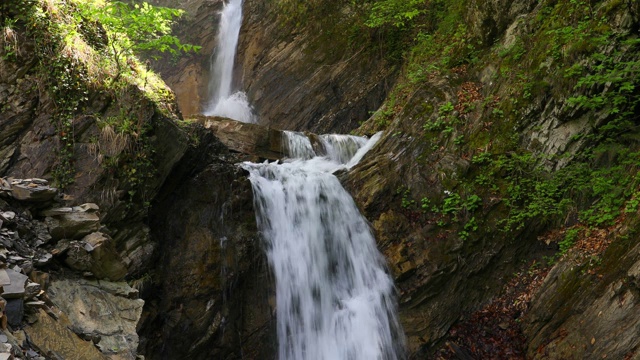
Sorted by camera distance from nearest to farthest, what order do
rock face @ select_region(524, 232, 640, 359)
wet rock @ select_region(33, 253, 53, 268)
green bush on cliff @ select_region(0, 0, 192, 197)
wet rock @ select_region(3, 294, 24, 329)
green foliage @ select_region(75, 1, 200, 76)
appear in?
1. wet rock @ select_region(3, 294, 24, 329)
2. wet rock @ select_region(33, 253, 53, 268)
3. rock face @ select_region(524, 232, 640, 359)
4. green bush on cliff @ select_region(0, 0, 192, 197)
5. green foliage @ select_region(75, 1, 200, 76)

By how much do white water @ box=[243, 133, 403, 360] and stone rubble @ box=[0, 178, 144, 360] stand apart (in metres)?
3.70

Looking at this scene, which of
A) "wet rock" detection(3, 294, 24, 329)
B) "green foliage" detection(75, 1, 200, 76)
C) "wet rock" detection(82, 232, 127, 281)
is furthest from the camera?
"green foliage" detection(75, 1, 200, 76)

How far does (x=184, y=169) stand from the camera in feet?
26.8

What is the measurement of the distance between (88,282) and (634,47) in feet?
30.9

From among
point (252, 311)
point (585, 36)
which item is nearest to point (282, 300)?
point (252, 311)

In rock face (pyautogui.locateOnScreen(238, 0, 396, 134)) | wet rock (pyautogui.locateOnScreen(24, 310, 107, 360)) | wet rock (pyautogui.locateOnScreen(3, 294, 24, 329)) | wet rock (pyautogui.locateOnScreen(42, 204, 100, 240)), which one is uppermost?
rock face (pyautogui.locateOnScreen(238, 0, 396, 134))

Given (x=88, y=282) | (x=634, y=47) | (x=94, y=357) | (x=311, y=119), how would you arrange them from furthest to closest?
(x=311, y=119) < (x=634, y=47) < (x=88, y=282) < (x=94, y=357)

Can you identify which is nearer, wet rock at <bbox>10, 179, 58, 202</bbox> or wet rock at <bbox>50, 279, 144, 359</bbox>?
wet rock at <bbox>50, 279, 144, 359</bbox>

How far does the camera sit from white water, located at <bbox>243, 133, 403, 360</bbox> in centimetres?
849

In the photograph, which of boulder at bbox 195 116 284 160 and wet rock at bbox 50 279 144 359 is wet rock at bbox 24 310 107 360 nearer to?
wet rock at bbox 50 279 144 359

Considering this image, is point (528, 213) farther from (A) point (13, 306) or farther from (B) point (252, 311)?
(A) point (13, 306)

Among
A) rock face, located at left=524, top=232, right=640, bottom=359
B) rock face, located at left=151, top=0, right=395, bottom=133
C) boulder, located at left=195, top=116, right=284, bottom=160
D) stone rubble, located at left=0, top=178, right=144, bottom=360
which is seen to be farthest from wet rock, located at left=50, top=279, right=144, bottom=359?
rock face, located at left=151, top=0, right=395, bottom=133

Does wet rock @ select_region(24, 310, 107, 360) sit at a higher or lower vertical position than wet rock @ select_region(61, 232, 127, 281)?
lower

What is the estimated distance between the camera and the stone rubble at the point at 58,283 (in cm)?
376
